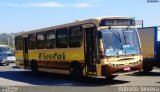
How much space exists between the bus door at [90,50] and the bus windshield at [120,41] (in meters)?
0.69

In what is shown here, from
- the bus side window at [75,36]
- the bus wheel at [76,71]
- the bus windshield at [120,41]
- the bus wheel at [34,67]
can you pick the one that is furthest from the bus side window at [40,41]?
the bus windshield at [120,41]

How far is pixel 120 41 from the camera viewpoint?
18.7m

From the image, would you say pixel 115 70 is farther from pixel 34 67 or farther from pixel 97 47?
pixel 34 67

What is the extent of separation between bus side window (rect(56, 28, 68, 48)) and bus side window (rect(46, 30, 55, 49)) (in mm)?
634

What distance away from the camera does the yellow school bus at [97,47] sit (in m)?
18.3

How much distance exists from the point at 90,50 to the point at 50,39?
5.11 meters

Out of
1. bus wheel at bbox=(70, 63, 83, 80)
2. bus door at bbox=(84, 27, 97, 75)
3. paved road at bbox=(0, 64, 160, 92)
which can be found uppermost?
bus door at bbox=(84, 27, 97, 75)

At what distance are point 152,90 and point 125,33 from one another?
5498 mm

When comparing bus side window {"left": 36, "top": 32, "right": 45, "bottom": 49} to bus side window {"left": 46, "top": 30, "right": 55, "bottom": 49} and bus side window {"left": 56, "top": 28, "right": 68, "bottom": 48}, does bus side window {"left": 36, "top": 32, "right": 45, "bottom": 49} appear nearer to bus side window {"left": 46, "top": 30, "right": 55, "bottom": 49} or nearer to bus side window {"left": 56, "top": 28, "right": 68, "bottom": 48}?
bus side window {"left": 46, "top": 30, "right": 55, "bottom": 49}

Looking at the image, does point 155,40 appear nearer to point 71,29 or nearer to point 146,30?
point 146,30

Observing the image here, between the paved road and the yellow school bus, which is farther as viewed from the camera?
the yellow school bus

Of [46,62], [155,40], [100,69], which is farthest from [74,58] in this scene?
[155,40]

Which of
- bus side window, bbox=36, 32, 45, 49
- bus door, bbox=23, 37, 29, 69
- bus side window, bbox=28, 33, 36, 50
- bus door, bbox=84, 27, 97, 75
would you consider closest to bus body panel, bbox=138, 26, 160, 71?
bus side window, bbox=36, 32, 45, 49

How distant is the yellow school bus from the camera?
18297 mm
